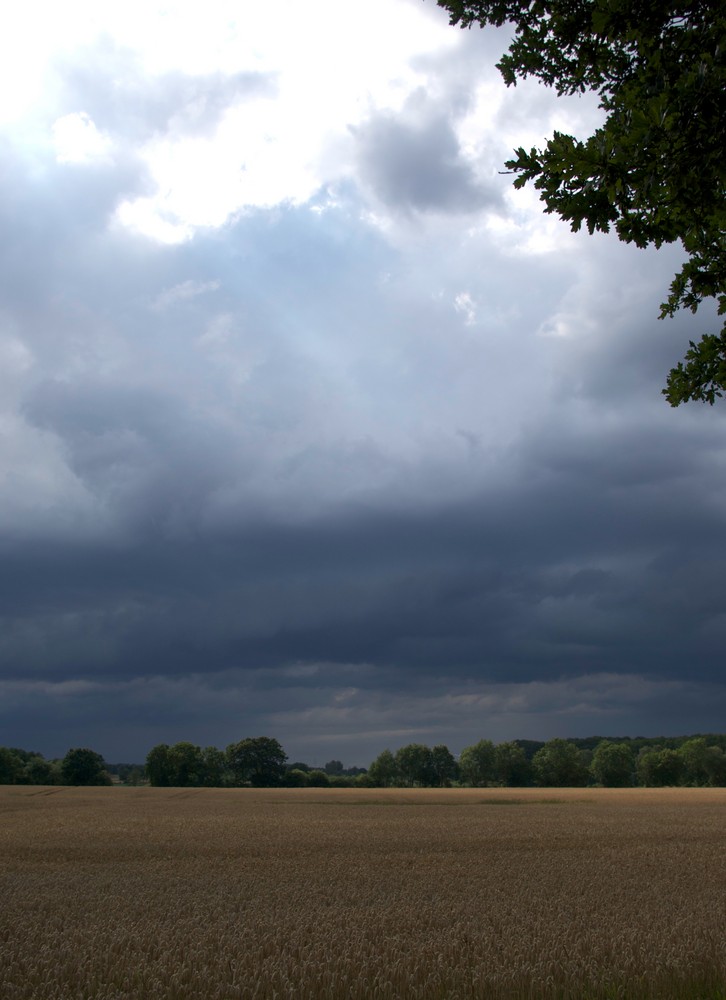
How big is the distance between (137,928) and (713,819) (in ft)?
131

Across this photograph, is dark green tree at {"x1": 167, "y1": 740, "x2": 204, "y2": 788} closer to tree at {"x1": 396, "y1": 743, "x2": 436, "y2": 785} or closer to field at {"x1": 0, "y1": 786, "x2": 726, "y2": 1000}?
tree at {"x1": 396, "y1": 743, "x2": 436, "y2": 785}

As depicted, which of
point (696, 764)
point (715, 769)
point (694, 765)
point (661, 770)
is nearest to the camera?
point (715, 769)

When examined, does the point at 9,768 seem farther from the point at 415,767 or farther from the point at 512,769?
the point at 512,769

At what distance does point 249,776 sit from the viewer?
13412 cm

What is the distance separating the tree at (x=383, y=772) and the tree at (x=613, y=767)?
1483 inches

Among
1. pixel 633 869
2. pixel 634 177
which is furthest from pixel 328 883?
pixel 634 177

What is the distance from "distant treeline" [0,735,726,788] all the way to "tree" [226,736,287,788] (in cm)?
18

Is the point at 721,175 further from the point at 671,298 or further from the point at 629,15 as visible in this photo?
the point at 671,298

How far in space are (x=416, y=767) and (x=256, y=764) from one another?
31272 mm

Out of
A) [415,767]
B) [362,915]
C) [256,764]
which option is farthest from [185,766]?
[362,915]

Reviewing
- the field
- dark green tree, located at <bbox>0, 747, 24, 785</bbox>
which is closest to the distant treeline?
dark green tree, located at <bbox>0, 747, 24, 785</bbox>

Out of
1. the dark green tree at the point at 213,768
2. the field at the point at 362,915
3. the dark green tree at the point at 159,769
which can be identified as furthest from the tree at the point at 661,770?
the field at the point at 362,915

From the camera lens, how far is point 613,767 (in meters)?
140

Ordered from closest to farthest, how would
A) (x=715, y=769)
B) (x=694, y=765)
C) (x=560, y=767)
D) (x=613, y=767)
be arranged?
(x=715, y=769), (x=560, y=767), (x=694, y=765), (x=613, y=767)
